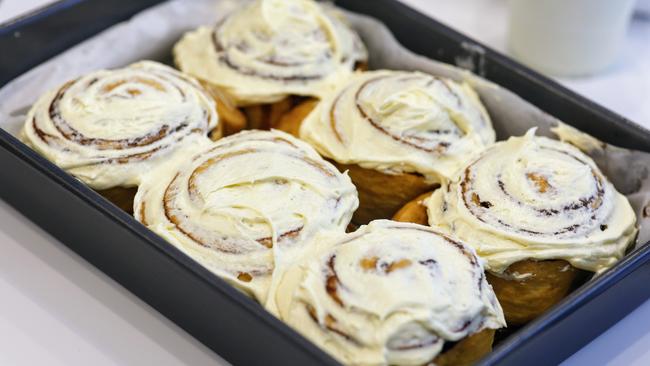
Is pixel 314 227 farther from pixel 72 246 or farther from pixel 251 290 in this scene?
pixel 72 246

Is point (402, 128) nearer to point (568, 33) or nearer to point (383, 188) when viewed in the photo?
point (383, 188)

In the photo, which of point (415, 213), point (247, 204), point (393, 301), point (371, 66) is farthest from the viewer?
point (371, 66)

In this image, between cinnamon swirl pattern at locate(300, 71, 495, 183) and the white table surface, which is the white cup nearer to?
cinnamon swirl pattern at locate(300, 71, 495, 183)

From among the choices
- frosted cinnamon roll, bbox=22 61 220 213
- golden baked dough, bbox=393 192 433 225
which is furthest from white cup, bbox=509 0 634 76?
frosted cinnamon roll, bbox=22 61 220 213

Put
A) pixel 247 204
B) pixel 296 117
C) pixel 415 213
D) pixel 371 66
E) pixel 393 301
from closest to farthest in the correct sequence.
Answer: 1. pixel 393 301
2. pixel 247 204
3. pixel 415 213
4. pixel 296 117
5. pixel 371 66

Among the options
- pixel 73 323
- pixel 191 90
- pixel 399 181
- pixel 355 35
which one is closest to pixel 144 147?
pixel 191 90

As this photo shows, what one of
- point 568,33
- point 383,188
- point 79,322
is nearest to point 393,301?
point 383,188

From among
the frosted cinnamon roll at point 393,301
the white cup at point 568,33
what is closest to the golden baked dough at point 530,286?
the frosted cinnamon roll at point 393,301
